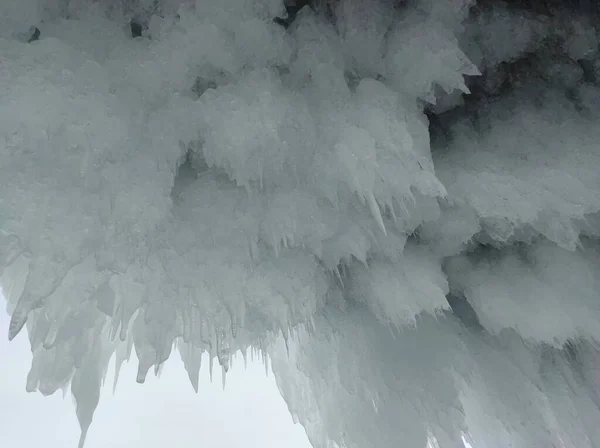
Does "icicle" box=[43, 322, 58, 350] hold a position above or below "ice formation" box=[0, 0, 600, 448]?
below

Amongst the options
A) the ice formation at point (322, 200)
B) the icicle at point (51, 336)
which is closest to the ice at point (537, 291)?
the ice formation at point (322, 200)

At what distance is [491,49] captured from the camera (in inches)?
57.4

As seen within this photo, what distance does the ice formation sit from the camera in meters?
1.05

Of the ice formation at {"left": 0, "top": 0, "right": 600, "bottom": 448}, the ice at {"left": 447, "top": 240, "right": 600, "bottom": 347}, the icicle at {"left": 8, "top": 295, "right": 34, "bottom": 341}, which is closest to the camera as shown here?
the icicle at {"left": 8, "top": 295, "right": 34, "bottom": 341}

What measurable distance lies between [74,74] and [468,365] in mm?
1339

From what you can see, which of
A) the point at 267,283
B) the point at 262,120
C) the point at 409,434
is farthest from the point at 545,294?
the point at 262,120

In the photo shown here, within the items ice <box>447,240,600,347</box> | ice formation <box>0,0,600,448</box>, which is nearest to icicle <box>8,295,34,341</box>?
ice formation <box>0,0,600,448</box>

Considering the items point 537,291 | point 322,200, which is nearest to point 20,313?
point 322,200

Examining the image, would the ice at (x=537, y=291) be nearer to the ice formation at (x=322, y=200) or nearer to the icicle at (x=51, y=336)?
the ice formation at (x=322, y=200)

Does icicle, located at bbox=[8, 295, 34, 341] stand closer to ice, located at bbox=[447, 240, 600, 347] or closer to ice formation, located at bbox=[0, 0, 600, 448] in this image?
ice formation, located at bbox=[0, 0, 600, 448]

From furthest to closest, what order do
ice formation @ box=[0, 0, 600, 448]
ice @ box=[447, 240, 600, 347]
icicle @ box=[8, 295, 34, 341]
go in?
ice @ box=[447, 240, 600, 347], ice formation @ box=[0, 0, 600, 448], icicle @ box=[8, 295, 34, 341]

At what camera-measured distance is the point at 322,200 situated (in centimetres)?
131

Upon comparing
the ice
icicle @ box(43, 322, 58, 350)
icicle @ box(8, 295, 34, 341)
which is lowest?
icicle @ box(43, 322, 58, 350)

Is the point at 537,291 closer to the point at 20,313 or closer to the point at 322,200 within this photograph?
the point at 322,200
